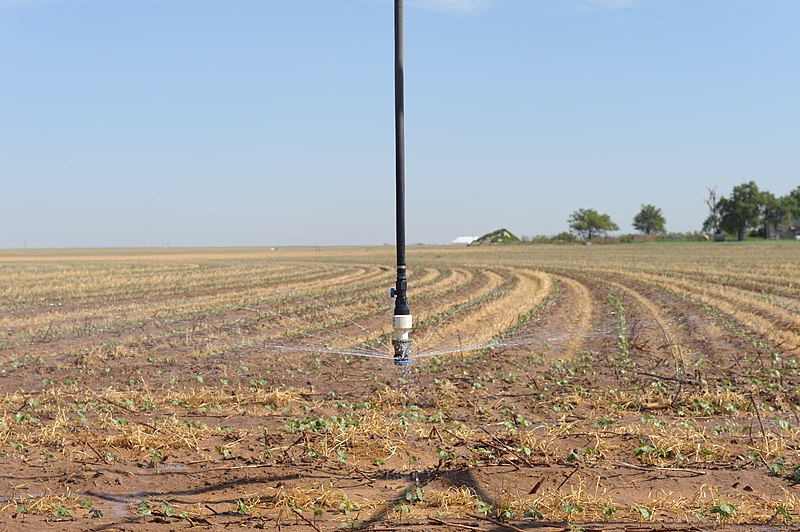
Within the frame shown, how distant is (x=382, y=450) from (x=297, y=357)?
575 centimetres

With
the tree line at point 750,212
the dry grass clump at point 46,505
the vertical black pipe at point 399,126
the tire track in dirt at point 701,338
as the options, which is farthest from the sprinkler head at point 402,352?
the tree line at point 750,212

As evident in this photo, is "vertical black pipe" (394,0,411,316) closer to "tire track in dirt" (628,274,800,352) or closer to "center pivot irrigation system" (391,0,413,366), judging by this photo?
"center pivot irrigation system" (391,0,413,366)

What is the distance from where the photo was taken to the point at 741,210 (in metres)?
114

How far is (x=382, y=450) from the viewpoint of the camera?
7.25 meters

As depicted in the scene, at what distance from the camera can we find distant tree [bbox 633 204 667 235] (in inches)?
6378

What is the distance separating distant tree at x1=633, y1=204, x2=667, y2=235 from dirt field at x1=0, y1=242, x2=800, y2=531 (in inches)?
5917

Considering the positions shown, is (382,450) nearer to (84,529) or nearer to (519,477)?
(519,477)

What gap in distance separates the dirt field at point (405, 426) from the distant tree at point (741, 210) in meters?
104

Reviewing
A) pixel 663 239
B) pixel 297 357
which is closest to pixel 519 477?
pixel 297 357

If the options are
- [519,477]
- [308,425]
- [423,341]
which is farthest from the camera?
[423,341]

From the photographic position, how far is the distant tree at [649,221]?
162 meters

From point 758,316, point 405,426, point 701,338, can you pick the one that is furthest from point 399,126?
point 758,316

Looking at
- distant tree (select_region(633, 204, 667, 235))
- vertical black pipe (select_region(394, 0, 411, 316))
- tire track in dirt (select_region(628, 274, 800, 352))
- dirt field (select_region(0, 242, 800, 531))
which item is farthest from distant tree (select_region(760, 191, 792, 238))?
vertical black pipe (select_region(394, 0, 411, 316))

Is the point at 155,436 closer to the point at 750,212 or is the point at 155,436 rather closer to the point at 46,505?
the point at 46,505
